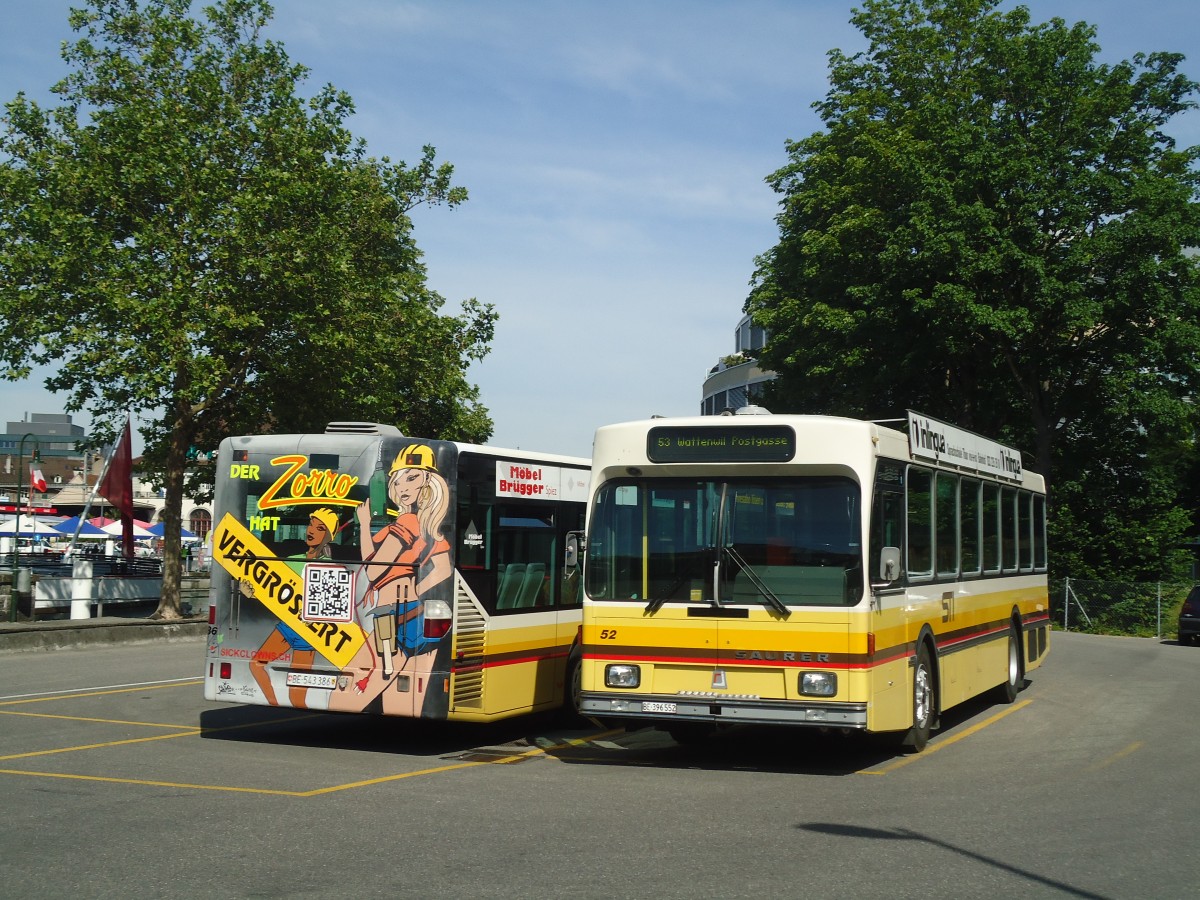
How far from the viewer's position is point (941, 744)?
13.0m

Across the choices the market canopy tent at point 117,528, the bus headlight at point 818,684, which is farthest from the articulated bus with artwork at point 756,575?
the market canopy tent at point 117,528

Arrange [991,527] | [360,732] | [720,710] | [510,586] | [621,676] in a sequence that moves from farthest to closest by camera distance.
Result: 1. [991,527]
2. [360,732]
3. [510,586]
4. [621,676]
5. [720,710]

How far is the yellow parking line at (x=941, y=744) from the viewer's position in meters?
11.2

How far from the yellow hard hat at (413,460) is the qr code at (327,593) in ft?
3.36

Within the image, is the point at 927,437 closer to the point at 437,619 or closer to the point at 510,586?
the point at 510,586

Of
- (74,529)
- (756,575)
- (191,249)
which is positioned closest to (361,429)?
(756,575)

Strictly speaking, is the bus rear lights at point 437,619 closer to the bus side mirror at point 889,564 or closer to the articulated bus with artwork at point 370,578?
the articulated bus with artwork at point 370,578

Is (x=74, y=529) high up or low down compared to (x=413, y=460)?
up

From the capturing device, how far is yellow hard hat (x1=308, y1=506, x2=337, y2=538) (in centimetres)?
1187

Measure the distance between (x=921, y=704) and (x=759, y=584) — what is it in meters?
2.46

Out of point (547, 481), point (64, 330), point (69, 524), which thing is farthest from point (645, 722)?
point (69, 524)

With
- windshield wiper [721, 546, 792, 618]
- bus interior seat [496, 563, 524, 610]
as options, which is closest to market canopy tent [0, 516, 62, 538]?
bus interior seat [496, 563, 524, 610]

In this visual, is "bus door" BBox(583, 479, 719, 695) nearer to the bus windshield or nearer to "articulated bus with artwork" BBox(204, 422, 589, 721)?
the bus windshield

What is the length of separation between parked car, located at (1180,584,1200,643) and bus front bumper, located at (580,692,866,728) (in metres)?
26.3
